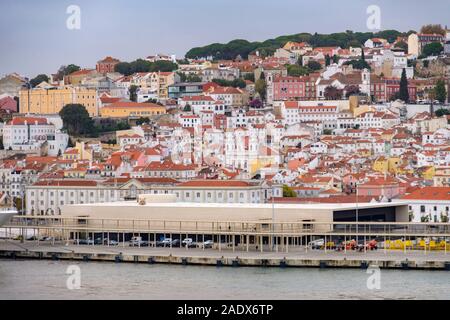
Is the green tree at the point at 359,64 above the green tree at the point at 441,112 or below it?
above

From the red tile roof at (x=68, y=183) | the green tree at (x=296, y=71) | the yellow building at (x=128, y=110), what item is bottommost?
the red tile roof at (x=68, y=183)

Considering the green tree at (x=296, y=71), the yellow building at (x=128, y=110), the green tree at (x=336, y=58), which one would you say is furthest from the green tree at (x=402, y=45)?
the yellow building at (x=128, y=110)

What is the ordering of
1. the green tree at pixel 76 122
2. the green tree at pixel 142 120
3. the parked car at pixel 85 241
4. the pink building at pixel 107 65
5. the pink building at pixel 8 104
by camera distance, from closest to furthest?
the parked car at pixel 85 241
the green tree at pixel 76 122
the green tree at pixel 142 120
the pink building at pixel 8 104
the pink building at pixel 107 65

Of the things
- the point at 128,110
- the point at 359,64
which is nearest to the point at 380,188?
the point at 128,110

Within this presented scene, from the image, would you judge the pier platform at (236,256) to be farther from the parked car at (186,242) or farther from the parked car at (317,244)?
the parked car at (186,242)

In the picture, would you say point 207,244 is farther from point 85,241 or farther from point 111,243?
point 85,241

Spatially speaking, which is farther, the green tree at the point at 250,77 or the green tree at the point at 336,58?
the green tree at the point at 336,58

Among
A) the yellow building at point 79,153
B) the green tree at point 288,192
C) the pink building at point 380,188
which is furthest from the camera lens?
the yellow building at point 79,153
